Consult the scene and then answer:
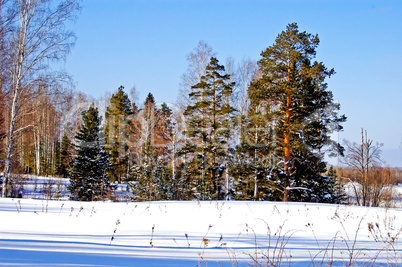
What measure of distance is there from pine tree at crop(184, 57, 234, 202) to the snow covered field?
10.9 m

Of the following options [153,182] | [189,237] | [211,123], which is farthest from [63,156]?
[189,237]

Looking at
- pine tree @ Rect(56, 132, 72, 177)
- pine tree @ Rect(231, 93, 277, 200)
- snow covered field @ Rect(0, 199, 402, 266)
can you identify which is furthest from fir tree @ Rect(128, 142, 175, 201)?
pine tree @ Rect(56, 132, 72, 177)

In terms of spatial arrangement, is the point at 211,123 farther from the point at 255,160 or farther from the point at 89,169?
the point at 89,169

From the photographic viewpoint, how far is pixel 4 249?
3168mm

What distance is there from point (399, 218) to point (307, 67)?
8580 millimetres

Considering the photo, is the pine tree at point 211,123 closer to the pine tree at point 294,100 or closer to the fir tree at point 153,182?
the fir tree at point 153,182

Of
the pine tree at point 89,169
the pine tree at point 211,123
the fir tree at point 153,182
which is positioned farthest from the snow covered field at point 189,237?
the pine tree at point 89,169

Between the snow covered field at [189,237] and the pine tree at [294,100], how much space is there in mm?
6485

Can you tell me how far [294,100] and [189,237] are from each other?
11296 mm

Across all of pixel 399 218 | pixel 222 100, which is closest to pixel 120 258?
pixel 399 218

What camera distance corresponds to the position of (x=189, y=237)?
504 centimetres

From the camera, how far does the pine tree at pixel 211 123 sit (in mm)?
19234

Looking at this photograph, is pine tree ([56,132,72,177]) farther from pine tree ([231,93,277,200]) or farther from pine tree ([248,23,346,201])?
pine tree ([248,23,346,201])

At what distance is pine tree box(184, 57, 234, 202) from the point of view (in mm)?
19234
